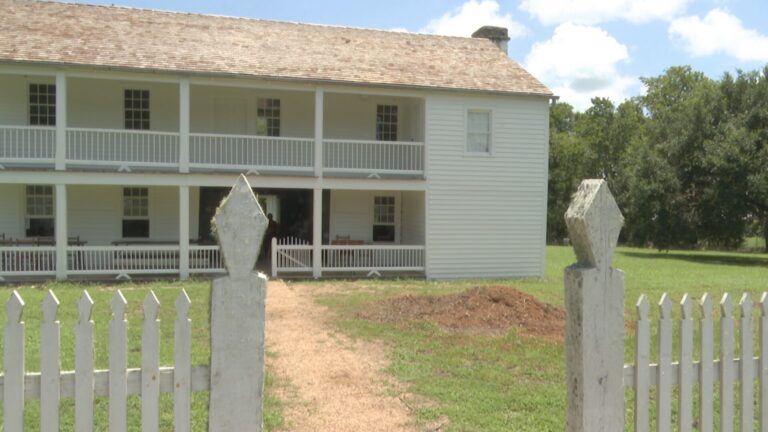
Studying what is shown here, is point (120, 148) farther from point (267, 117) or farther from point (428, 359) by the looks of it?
point (428, 359)

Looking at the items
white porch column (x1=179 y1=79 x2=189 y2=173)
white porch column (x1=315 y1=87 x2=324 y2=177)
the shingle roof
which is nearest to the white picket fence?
white porch column (x1=179 y1=79 x2=189 y2=173)

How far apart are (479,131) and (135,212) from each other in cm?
1155

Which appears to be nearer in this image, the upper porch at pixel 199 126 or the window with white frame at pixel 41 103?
the upper porch at pixel 199 126

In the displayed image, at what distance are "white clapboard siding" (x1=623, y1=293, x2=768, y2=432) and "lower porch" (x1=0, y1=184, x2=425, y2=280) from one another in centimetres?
1502

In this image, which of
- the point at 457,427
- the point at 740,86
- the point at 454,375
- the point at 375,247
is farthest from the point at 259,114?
the point at 740,86

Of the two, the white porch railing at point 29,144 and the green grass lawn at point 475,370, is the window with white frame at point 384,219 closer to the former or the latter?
the green grass lawn at point 475,370

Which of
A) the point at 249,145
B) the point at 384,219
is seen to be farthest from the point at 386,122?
the point at 249,145

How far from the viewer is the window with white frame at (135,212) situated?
67.1 ft

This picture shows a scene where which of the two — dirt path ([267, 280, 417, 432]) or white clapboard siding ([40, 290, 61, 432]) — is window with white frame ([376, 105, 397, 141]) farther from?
white clapboard siding ([40, 290, 61, 432])

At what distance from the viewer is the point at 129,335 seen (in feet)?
30.7

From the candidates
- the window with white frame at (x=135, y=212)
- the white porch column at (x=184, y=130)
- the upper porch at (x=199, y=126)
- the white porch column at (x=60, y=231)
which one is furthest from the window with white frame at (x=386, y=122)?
the white porch column at (x=60, y=231)

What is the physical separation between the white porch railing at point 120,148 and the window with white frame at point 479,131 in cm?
904

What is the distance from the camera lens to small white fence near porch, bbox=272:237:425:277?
18859 millimetres

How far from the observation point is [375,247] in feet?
62.2
